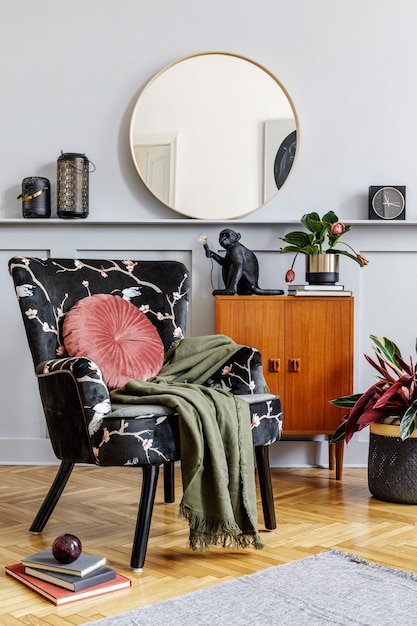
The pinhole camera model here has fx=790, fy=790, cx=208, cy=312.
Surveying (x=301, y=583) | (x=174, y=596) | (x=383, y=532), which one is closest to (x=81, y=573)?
(x=174, y=596)

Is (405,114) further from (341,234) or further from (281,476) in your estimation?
(281,476)

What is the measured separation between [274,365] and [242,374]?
70cm

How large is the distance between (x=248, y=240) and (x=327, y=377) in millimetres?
750

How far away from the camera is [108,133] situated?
366 cm

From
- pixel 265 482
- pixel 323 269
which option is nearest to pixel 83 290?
pixel 265 482

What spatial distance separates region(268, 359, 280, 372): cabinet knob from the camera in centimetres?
334

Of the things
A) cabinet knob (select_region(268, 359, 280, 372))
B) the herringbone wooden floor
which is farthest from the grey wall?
the herringbone wooden floor

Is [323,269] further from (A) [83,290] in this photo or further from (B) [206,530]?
(B) [206,530]

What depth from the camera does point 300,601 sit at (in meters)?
1.94

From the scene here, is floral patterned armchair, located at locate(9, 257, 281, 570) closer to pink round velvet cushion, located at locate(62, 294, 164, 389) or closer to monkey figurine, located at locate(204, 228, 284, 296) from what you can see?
pink round velvet cushion, located at locate(62, 294, 164, 389)

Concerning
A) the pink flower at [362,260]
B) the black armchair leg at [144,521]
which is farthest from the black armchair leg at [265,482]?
the pink flower at [362,260]

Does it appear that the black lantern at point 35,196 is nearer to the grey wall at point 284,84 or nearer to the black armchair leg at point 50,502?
the grey wall at point 284,84

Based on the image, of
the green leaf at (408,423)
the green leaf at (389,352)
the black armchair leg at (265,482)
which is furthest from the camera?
the green leaf at (389,352)

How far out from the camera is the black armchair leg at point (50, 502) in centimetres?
256
